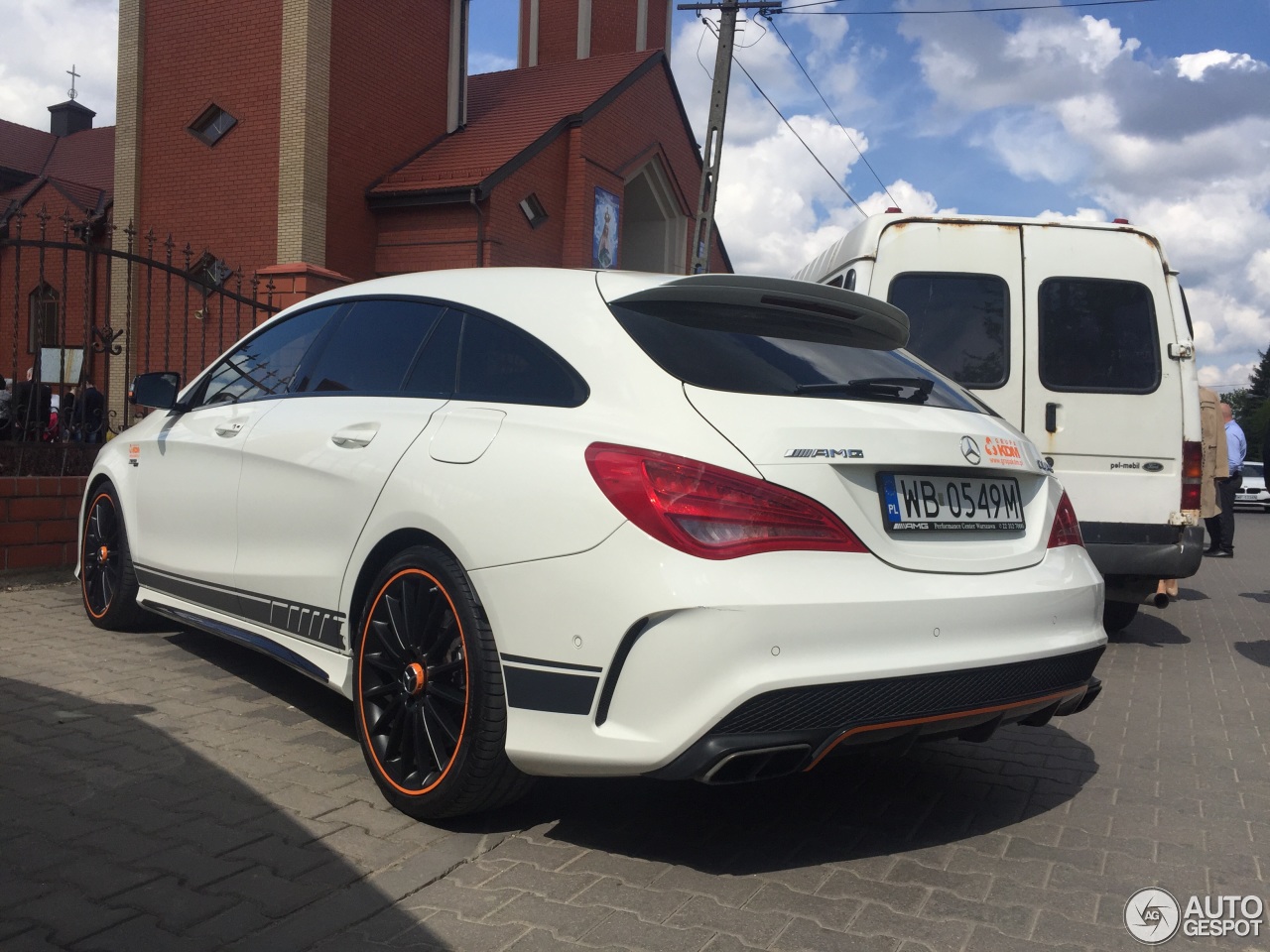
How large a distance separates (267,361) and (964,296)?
428 centimetres

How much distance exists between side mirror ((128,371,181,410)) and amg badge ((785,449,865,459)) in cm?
349

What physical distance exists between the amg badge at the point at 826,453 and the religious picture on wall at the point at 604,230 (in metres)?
21.7

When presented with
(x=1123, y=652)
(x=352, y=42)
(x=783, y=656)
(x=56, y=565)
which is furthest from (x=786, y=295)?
(x=352, y=42)

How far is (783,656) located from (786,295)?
3.90 feet

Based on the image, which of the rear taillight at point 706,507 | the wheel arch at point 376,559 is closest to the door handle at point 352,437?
the wheel arch at point 376,559

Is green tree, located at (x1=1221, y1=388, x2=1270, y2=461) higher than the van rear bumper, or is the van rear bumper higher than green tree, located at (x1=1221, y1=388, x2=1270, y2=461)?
green tree, located at (x1=1221, y1=388, x2=1270, y2=461)

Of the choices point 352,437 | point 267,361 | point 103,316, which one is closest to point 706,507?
point 352,437

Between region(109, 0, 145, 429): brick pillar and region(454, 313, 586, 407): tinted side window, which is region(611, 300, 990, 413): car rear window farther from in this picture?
region(109, 0, 145, 429): brick pillar

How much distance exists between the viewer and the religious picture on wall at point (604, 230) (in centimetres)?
2466

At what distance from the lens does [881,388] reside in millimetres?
3463

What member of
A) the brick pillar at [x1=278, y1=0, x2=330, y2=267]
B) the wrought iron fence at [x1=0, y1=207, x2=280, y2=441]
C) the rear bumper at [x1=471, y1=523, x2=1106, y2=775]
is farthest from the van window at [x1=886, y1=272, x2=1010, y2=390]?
the brick pillar at [x1=278, y1=0, x2=330, y2=267]

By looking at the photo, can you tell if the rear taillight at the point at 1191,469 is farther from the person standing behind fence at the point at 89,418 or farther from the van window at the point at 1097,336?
the person standing behind fence at the point at 89,418

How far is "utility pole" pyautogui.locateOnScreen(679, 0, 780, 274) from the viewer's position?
726 inches

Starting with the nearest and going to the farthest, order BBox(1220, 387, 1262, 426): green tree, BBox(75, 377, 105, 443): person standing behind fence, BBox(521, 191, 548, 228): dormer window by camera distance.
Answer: BBox(75, 377, 105, 443): person standing behind fence
BBox(521, 191, 548, 228): dormer window
BBox(1220, 387, 1262, 426): green tree
